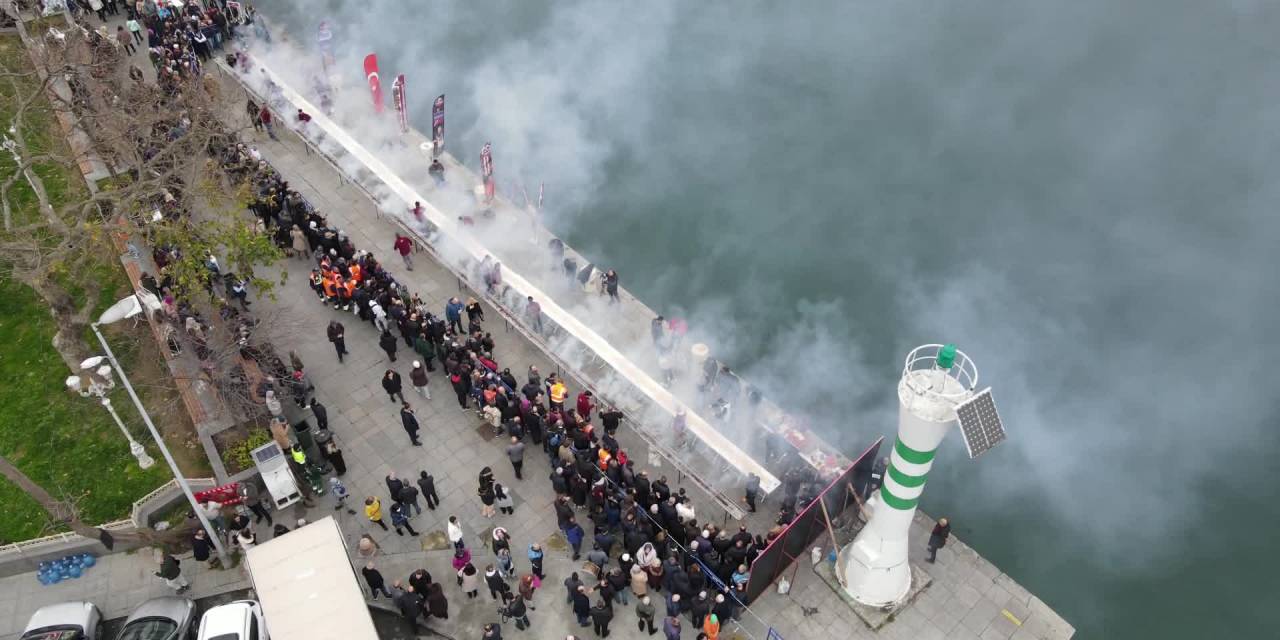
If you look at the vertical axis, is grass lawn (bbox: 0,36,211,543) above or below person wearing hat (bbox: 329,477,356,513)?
above

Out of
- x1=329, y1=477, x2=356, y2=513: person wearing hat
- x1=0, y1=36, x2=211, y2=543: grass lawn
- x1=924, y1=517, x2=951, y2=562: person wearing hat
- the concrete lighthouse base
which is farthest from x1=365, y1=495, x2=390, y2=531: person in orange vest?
x1=924, y1=517, x2=951, y2=562: person wearing hat

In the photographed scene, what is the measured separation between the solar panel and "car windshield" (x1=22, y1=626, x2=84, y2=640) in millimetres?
14809

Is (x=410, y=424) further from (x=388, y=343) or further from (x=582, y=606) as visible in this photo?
(x=582, y=606)

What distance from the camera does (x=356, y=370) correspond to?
21672mm

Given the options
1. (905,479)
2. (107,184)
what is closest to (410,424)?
(905,479)

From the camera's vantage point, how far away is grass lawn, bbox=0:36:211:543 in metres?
18.9

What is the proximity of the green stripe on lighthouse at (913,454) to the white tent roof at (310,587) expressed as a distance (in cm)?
864

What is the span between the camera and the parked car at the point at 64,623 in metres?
16.1

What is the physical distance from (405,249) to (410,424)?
19.1 ft

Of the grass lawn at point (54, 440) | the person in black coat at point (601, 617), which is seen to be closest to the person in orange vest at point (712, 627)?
the person in black coat at point (601, 617)

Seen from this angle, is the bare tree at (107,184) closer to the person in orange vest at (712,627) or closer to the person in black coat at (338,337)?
the person in black coat at (338,337)

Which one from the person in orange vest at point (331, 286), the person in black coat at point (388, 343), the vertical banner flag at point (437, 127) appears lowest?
the person in black coat at point (388, 343)

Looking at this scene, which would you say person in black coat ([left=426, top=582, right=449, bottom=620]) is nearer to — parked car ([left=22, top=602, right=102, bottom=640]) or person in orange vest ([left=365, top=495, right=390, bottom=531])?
person in orange vest ([left=365, top=495, right=390, bottom=531])

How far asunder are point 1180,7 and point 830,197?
13.3 metres
